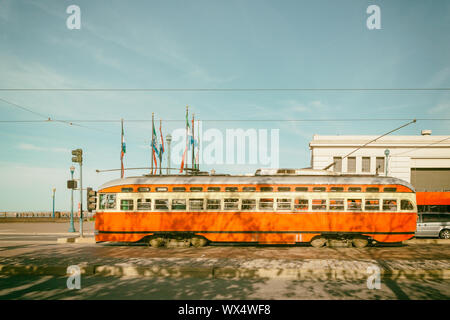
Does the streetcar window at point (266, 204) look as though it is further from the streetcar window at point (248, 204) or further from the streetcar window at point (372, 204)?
the streetcar window at point (372, 204)

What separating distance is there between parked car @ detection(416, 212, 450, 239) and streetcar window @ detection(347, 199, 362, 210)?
6.81 metres

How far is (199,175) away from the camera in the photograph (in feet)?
48.1

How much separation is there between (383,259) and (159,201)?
1027cm

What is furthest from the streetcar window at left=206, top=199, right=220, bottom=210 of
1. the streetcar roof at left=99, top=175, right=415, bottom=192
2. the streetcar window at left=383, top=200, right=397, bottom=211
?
the streetcar window at left=383, top=200, right=397, bottom=211

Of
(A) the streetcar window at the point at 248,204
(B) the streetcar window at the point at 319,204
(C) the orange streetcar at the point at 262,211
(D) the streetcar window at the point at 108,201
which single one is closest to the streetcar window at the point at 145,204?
(C) the orange streetcar at the point at 262,211

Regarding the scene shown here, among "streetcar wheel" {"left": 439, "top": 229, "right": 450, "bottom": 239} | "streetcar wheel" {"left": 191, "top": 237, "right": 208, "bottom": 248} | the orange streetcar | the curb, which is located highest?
the orange streetcar

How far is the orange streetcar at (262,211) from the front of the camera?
13633mm

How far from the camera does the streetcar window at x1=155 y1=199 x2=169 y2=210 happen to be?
45.9 feet

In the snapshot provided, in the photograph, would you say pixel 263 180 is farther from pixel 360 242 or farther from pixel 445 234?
pixel 445 234

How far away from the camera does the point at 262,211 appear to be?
13750 millimetres

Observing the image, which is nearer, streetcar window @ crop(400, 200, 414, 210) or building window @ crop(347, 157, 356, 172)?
streetcar window @ crop(400, 200, 414, 210)

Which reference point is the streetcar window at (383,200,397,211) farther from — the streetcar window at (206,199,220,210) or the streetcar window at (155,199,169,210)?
the streetcar window at (155,199,169,210)

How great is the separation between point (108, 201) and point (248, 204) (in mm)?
7270
